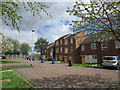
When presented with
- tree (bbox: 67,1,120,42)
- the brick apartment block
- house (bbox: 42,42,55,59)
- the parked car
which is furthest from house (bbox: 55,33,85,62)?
tree (bbox: 67,1,120,42)

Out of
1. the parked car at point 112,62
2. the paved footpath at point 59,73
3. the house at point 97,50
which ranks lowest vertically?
the paved footpath at point 59,73

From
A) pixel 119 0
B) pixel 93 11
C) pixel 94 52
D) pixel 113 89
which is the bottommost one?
pixel 113 89

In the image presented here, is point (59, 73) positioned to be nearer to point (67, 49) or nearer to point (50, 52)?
point (67, 49)

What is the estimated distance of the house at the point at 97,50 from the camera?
23594 mm

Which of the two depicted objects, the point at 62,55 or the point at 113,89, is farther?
the point at 62,55

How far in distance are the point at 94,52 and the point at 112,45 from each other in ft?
18.1

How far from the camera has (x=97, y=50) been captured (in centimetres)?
2770

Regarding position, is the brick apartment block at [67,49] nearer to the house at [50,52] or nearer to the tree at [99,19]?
the house at [50,52]

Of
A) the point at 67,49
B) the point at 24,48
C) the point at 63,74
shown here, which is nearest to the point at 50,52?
the point at 67,49

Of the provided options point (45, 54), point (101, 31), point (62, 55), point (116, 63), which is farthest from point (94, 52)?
point (45, 54)

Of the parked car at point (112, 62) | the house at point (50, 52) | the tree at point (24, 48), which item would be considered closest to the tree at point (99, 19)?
the parked car at point (112, 62)

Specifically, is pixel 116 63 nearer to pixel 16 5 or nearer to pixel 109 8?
pixel 109 8

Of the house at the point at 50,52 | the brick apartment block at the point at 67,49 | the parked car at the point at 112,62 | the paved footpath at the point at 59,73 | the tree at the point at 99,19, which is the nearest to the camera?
the tree at the point at 99,19

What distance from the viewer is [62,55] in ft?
137
